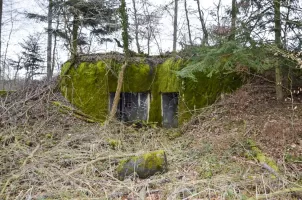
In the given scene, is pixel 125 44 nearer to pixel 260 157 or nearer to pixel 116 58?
pixel 116 58

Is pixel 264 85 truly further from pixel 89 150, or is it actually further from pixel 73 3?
pixel 73 3

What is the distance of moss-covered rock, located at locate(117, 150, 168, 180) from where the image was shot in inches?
173

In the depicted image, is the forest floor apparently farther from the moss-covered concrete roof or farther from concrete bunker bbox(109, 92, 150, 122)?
the moss-covered concrete roof

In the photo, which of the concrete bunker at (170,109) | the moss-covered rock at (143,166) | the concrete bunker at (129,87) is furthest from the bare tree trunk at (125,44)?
the moss-covered rock at (143,166)

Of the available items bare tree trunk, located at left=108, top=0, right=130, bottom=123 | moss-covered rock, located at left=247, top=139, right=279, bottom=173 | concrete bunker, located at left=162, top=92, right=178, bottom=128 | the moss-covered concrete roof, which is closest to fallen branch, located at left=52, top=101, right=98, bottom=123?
bare tree trunk, located at left=108, top=0, right=130, bottom=123

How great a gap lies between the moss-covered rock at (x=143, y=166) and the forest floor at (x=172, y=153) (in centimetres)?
17

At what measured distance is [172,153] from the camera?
5535 mm

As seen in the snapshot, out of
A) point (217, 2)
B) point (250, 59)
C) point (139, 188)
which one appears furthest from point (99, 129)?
point (217, 2)

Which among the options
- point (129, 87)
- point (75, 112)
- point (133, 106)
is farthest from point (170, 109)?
point (75, 112)

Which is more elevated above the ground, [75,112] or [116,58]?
[116,58]

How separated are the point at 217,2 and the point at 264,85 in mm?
7463

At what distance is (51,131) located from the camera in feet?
22.4

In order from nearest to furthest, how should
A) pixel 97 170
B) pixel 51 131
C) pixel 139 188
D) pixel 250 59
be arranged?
pixel 139 188 → pixel 97 170 → pixel 250 59 → pixel 51 131

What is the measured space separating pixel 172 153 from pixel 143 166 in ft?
4.15
